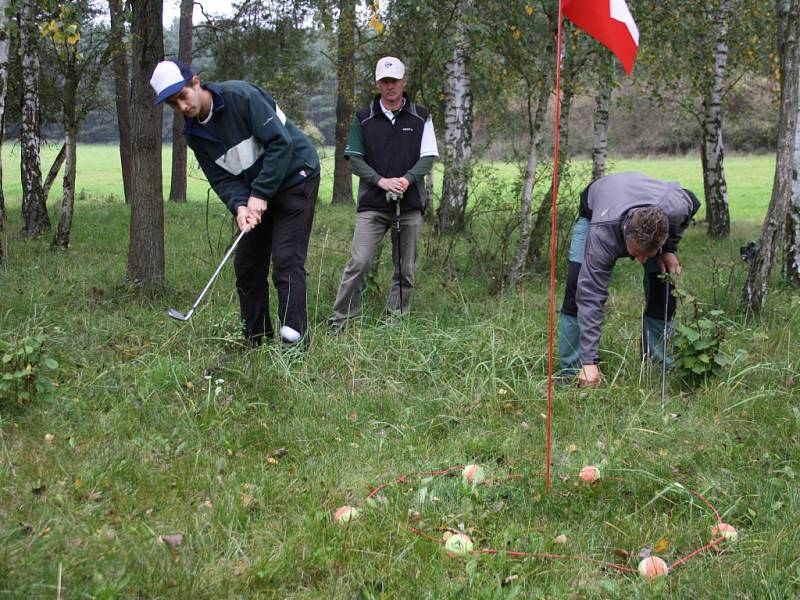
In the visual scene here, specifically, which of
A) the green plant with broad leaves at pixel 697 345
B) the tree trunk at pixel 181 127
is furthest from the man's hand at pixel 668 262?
the tree trunk at pixel 181 127

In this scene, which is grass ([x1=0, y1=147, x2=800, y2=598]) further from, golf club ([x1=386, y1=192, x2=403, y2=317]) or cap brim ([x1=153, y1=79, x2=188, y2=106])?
cap brim ([x1=153, y1=79, x2=188, y2=106])

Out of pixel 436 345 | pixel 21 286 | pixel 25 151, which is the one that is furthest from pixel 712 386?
pixel 25 151

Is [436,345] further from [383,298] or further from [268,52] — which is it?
[268,52]

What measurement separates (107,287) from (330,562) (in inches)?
170

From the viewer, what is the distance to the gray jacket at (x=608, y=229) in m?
4.46

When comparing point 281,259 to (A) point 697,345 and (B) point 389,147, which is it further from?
(A) point 697,345

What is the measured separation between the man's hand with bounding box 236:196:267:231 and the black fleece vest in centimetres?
125

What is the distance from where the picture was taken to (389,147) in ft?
19.2

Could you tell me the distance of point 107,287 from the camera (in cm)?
655

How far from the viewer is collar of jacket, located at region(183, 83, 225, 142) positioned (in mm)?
4758

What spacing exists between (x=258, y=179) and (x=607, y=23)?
2.10m

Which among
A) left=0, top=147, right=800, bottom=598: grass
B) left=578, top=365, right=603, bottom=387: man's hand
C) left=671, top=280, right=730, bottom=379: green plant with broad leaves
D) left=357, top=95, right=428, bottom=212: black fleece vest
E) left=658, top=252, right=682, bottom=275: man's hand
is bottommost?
left=0, top=147, right=800, bottom=598: grass

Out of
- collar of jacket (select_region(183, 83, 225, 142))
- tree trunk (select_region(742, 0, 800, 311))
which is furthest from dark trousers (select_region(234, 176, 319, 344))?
tree trunk (select_region(742, 0, 800, 311))

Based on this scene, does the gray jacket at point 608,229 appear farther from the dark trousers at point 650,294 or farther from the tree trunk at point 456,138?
the tree trunk at point 456,138
